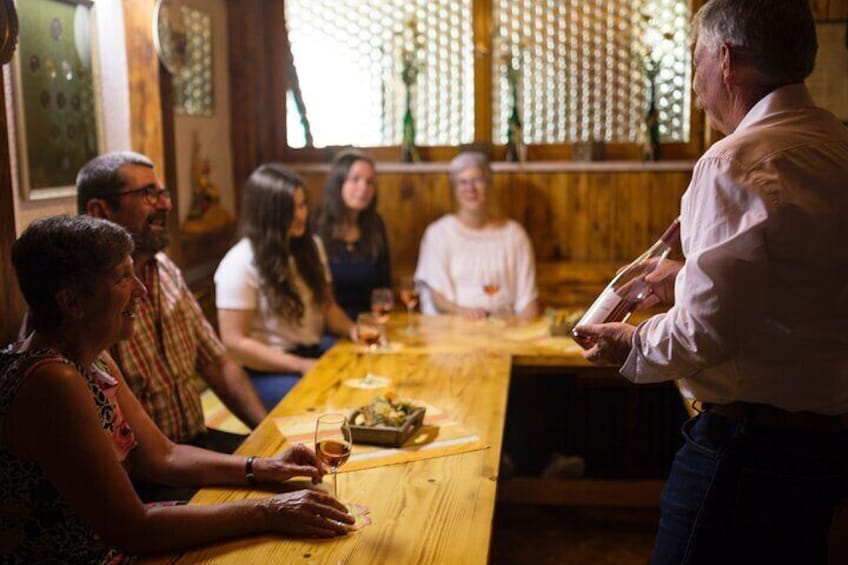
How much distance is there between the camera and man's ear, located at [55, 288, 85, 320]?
1.72 metres

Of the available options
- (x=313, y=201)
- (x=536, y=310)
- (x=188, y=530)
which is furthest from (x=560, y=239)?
(x=188, y=530)

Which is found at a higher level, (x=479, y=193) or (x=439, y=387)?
(x=479, y=193)

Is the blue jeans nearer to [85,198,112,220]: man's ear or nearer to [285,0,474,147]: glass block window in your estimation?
[85,198,112,220]: man's ear

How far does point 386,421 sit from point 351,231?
2339mm

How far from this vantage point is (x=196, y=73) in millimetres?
4582

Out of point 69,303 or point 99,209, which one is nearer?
point 69,303

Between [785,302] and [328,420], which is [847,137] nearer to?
→ [785,302]

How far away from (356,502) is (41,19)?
2.03 metres

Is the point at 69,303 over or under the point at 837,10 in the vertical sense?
under

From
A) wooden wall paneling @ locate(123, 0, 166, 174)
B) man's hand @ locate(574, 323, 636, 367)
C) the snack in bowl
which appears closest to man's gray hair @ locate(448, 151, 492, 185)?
wooden wall paneling @ locate(123, 0, 166, 174)

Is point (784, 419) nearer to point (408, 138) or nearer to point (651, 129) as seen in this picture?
point (651, 129)

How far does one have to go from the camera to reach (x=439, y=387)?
2707 millimetres

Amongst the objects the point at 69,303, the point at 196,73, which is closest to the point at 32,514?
the point at 69,303

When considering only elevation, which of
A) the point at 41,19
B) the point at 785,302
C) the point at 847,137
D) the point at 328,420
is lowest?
the point at 328,420
